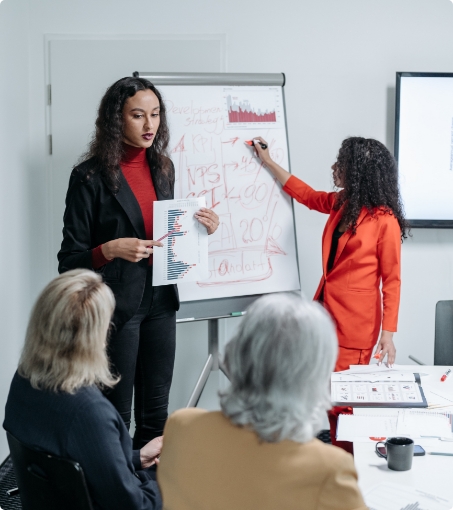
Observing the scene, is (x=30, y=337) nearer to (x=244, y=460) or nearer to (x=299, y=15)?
(x=244, y=460)

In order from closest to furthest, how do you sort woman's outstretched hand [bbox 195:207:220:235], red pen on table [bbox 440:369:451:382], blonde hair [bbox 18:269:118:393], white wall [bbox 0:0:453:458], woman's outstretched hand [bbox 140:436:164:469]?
blonde hair [bbox 18:269:118:393] < woman's outstretched hand [bbox 140:436:164:469] < red pen on table [bbox 440:369:451:382] < woman's outstretched hand [bbox 195:207:220:235] < white wall [bbox 0:0:453:458]

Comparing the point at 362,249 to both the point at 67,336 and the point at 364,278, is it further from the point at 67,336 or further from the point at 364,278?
the point at 67,336

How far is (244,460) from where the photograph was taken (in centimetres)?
101

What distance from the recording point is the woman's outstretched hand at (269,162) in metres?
2.85

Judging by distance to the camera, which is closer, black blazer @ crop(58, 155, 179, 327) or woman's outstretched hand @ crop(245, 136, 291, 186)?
black blazer @ crop(58, 155, 179, 327)

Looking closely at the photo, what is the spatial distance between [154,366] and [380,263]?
1039 mm

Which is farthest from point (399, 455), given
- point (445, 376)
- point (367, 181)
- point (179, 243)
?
point (367, 181)

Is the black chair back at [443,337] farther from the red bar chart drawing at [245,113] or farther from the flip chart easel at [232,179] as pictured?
the red bar chart drawing at [245,113]

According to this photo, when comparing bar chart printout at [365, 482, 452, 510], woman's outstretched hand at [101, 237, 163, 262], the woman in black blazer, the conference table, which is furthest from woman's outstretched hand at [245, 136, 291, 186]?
bar chart printout at [365, 482, 452, 510]

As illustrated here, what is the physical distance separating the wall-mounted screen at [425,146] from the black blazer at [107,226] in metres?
1.64

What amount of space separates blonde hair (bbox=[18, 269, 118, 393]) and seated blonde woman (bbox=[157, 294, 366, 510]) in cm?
33

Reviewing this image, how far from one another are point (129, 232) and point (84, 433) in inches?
42.2

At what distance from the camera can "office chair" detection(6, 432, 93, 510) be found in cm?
118

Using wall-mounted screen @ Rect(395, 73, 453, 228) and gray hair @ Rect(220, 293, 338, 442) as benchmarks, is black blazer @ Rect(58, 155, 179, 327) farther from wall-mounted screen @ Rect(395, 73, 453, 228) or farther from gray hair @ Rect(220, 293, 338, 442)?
wall-mounted screen @ Rect(395, 73, 453, 228)
